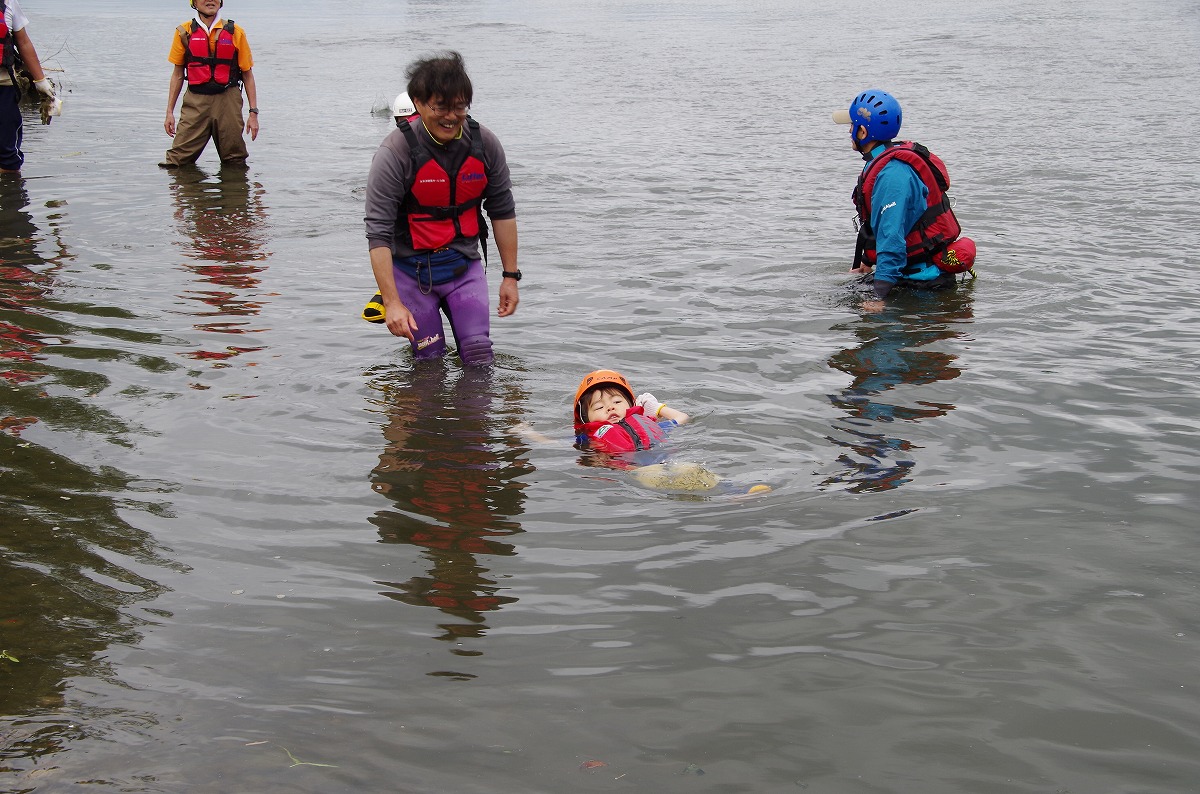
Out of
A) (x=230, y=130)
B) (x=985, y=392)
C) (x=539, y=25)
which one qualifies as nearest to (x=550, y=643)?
(x=985, y=392)

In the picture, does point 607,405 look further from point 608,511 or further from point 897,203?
point 897,203

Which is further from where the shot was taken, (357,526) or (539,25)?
(539,25)

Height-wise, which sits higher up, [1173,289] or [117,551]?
[1173,289]

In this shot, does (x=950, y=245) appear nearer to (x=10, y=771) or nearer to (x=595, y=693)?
(x=595, y=693)

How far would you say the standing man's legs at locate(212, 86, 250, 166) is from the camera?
14117 mm

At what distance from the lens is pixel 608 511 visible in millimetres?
5410

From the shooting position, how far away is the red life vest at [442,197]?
20.8ft

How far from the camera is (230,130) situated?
1450 cm

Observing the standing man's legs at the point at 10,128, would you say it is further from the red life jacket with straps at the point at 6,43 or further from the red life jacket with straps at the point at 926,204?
the red life jacket with straps at the point at 926,204

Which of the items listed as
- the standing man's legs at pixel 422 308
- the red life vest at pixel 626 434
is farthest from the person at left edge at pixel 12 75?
the red life vest at pixel 626 434

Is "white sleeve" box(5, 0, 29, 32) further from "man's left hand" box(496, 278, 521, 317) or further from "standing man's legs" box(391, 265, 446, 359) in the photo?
"man's left hand" box(496, 278, 521, 317)

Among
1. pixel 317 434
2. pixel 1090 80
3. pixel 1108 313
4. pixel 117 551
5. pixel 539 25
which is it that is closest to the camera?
pixel 117 551

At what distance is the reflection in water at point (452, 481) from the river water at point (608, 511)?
3 cm

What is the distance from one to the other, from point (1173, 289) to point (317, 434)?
6.93 m
